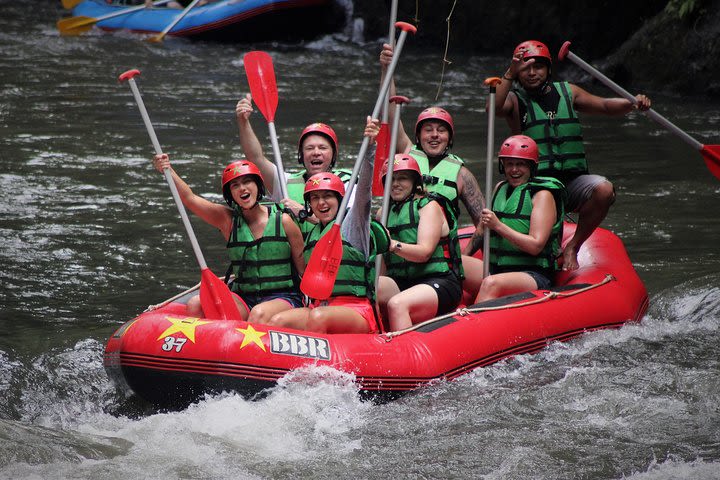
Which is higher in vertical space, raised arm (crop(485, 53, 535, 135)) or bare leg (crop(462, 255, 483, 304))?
raised arm (crop(485, 53, 535, 135))

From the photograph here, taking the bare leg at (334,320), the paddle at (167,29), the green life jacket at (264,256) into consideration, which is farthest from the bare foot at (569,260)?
the paddle at (167,29)

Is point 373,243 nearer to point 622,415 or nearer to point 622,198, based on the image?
point 622,415

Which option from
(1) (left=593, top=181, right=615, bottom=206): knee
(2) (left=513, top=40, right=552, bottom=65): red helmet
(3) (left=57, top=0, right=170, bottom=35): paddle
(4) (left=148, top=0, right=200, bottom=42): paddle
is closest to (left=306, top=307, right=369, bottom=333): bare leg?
(1) (left=593, top=181, right=615, bottom=206): knee

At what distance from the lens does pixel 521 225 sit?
5.74 metres

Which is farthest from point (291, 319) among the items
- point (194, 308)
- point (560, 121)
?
point (560, 121)

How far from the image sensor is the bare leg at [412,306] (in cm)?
527

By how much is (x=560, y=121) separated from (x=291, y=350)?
2.40 metres

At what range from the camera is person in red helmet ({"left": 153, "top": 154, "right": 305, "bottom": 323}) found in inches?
205

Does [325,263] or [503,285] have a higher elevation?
[325,263]

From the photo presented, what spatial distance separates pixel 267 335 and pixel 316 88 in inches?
358

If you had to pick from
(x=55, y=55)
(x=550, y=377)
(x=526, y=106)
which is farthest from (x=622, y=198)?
(x=55, y=55)

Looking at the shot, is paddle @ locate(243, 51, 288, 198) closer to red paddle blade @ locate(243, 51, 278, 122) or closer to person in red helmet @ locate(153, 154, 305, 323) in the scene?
red paddle blade @ locate(243, 51, 278, 122)

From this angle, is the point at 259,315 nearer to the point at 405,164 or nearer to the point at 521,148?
the point at 405,164

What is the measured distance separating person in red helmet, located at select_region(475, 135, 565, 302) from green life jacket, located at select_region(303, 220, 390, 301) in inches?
28.3
